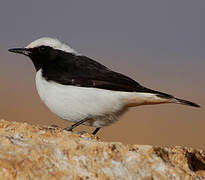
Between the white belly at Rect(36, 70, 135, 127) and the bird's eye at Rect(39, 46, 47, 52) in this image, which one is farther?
the bird's eye at Rect(39, 46, 47, 52)

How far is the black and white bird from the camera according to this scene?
244 inches

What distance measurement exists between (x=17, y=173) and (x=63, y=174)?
0.35 m

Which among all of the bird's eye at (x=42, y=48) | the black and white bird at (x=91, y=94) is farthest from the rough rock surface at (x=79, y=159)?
the bird's eye at (x=42, y=48)

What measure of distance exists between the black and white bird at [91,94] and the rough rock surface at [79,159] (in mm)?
1818

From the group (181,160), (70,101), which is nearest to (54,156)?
(181,160)

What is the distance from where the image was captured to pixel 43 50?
7.30 meters

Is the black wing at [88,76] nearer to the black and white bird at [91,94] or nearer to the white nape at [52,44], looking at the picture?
the black and white bird at [91,94]

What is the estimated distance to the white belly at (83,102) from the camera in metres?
6.20

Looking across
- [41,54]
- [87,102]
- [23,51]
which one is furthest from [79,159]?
[23,51]

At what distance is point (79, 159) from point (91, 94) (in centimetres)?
259

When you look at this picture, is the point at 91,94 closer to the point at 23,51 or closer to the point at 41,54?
the point at 41,54

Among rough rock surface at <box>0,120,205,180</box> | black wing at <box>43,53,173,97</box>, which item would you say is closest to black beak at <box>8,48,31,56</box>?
black wing at <box>43,53,173,97</box>

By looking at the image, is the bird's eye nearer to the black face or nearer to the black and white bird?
the black face

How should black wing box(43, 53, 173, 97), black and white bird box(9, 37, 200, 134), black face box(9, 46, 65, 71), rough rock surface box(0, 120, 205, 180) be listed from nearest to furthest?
rough rock surface box(0, 120, 205, 180), black and white bird box(9, 37, 200, 134), black wing box(43, 53, 173, 97), black face box(9, 46, 65, 71)
